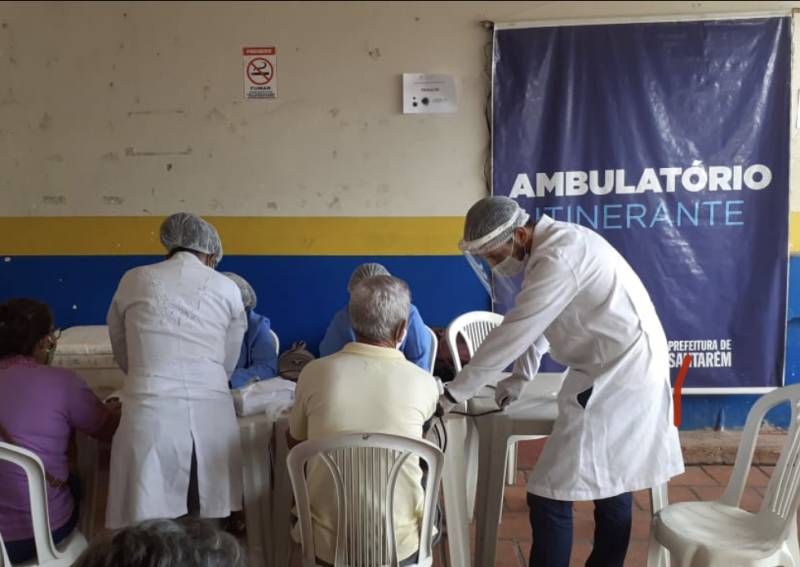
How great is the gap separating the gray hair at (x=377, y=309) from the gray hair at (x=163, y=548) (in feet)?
2.95

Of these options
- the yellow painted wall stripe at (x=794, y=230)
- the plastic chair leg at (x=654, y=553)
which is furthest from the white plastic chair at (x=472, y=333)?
the yellow painted wall stripe at (x=794, y=230)

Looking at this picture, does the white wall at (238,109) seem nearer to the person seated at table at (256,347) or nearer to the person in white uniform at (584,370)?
the person seated at table at (256,347)

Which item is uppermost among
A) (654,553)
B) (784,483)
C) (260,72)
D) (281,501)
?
(260,72)

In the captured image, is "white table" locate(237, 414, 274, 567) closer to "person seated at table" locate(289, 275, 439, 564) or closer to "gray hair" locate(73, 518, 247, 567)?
"person seated at table" locate(289, 275, 439, 564)

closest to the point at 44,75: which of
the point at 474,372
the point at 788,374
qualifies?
the point at 474,372

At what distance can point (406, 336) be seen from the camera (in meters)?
2.53

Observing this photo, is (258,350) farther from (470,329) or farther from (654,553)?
(654,553)

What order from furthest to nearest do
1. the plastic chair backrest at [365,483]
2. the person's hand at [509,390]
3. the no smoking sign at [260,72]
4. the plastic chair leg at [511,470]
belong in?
1. the no smoking sign at [260,72]
2. the plastic chair leg at [511,470]
3. the person's hand at [509,390]
4. the plastic chair backrest at [365,483]

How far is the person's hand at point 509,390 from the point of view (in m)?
2.08

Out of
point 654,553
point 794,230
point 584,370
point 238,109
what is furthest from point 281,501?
point 794,230

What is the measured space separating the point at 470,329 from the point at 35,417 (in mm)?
1855

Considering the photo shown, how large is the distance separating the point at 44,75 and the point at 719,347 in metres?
3.79

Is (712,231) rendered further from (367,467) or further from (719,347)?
(367,467)

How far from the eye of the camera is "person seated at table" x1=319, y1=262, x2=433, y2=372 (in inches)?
101
